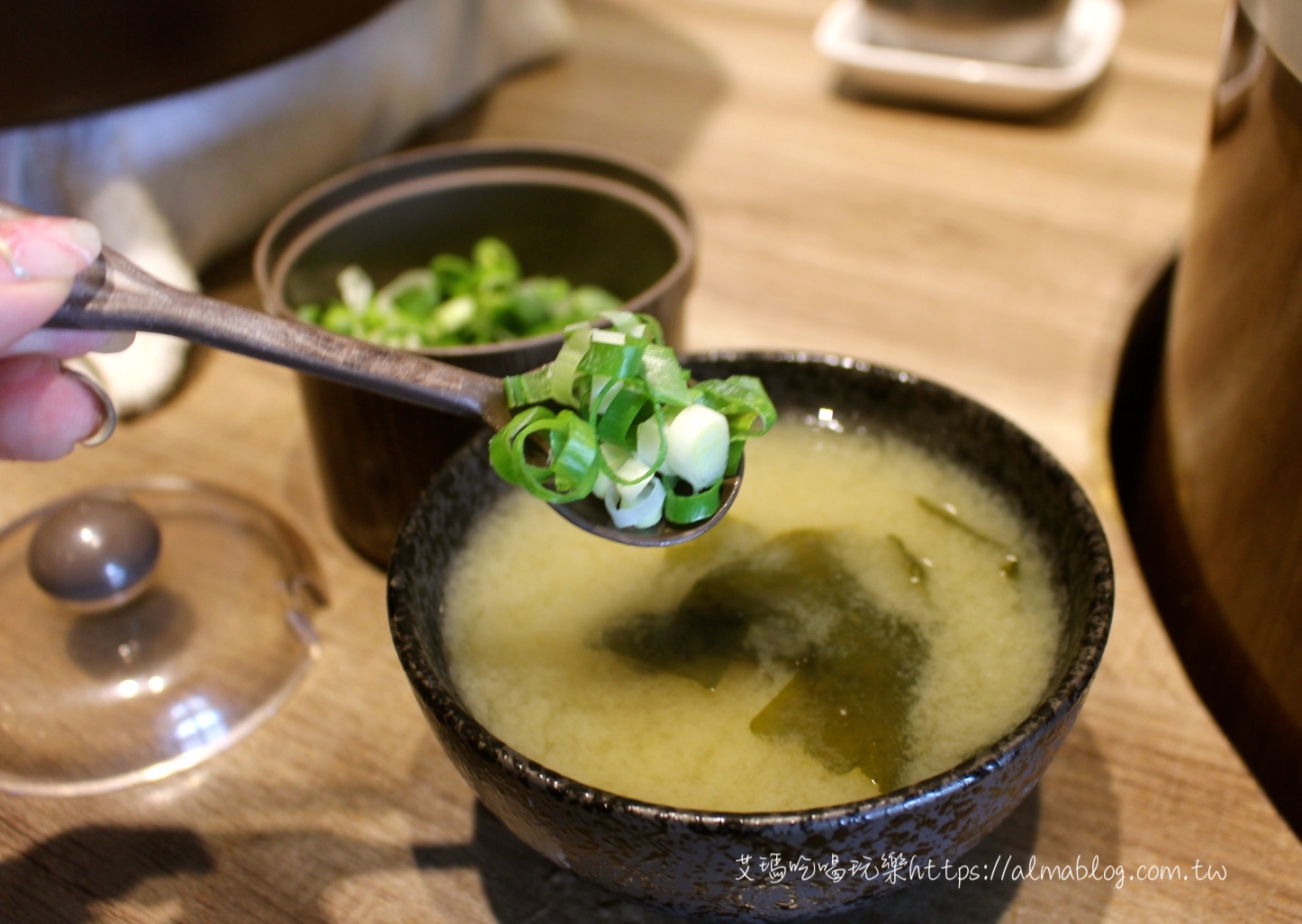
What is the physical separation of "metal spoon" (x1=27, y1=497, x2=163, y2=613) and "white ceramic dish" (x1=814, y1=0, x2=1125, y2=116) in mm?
1471

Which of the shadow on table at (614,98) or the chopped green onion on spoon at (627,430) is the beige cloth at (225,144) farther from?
the chopped green onion on spoon at (627,430)

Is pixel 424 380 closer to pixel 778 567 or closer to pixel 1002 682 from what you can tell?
pixel 778 567

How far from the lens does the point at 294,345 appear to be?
704mm

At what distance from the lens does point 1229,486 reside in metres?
0.95

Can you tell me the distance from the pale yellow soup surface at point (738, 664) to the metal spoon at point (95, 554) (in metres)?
0.31

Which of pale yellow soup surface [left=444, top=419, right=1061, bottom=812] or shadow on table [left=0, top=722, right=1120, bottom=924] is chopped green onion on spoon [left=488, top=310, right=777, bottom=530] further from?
shadow on table [left=0, top=722, right=1120, bottom=924]

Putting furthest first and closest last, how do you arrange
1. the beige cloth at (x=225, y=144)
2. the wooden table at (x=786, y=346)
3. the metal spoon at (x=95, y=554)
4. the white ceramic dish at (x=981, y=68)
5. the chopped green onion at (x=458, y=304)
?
the white ceramic dish at (x=981, y=68), the beige cloth at (x=225, y=144), the chopped green onion at (x=458, y=304), the metal spoon at (x=95, y=554), the wooden table at (x=786, y=346)

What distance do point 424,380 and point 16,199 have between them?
896 mm

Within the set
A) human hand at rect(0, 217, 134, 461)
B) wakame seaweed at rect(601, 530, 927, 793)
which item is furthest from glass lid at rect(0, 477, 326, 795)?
wakame seaweed at rect(601, 530, 927, 793)

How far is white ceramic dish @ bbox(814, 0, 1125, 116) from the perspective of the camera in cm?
180

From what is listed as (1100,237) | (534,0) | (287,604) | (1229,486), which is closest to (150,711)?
(287,604)

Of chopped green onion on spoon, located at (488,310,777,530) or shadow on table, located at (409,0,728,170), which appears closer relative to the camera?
chopped green onion on spoon, located at (488,310,777,530)

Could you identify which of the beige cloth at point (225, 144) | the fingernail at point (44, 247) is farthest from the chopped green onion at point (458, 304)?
the fingernail at point (44, 247)

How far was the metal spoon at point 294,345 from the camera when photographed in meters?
0.68
